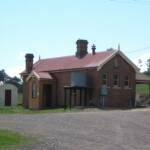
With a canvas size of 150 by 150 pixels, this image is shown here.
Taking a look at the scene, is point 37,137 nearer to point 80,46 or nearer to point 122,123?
point 122,123

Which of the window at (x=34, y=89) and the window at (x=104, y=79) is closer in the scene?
the window at (x=104, y=79)

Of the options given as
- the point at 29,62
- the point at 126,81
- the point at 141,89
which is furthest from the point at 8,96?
the point at 141,89

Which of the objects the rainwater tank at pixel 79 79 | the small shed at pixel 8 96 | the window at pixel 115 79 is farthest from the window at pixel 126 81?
the small shed at pixel 8 96

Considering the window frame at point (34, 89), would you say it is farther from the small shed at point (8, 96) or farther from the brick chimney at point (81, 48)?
the small shed at point (8, 96)

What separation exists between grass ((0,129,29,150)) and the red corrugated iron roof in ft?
97.1

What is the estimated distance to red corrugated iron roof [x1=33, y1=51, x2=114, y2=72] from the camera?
161 ft

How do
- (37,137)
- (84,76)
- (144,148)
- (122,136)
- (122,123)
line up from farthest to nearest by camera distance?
(84,76), (122,123), (122,136), (37,137), (144,148)

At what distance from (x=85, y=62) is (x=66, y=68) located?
2259 millimetres

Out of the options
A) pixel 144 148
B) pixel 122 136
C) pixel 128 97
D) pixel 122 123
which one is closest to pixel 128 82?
pixel 128 97

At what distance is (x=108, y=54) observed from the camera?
161ft

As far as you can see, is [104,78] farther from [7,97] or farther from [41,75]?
[7,97]

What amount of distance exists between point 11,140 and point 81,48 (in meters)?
36.7

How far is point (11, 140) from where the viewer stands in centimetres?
1669

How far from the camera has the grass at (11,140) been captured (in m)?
15.4
